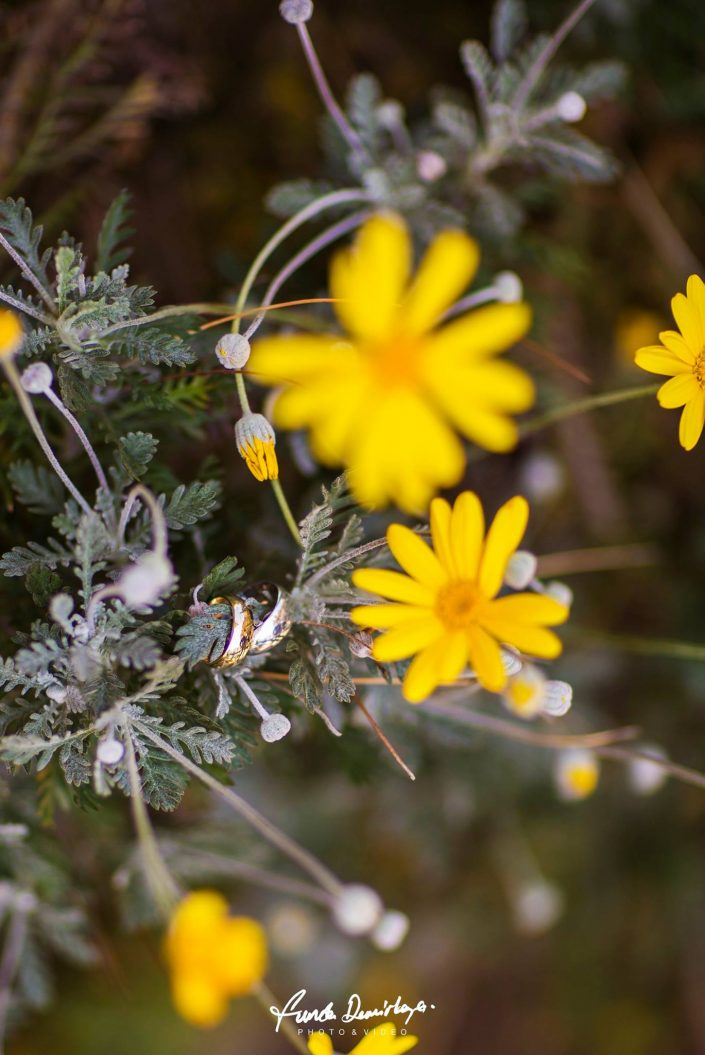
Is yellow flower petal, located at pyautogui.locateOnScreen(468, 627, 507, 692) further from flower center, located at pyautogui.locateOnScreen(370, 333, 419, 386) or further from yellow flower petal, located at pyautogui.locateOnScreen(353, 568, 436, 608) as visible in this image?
flower center, located at pyautogui.locateOnScreen(370, 333, 419, 386)

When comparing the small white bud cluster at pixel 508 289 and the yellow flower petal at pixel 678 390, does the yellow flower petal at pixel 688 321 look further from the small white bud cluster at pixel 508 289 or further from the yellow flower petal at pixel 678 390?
the small white bud cluster at pixel 508 289

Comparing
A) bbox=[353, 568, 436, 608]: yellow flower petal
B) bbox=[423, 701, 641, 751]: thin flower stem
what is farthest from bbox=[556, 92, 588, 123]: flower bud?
bbox=[423, 701, 641, 751]: thin flower stem

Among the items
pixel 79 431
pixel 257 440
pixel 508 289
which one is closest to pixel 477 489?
pixel 508 289

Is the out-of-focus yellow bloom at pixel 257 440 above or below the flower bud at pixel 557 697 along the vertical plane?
above

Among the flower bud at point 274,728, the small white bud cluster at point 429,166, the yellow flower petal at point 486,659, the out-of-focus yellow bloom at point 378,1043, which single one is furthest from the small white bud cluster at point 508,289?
the out-of-focus yellow bloom at point 378,1043

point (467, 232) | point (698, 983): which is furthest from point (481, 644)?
point (698, 983)

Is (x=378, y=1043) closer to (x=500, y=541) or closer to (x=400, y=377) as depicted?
(x=500, y=541)

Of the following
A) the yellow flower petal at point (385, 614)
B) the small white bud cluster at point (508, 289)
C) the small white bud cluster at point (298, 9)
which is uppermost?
the small white bud cluster at point (298, 9)
